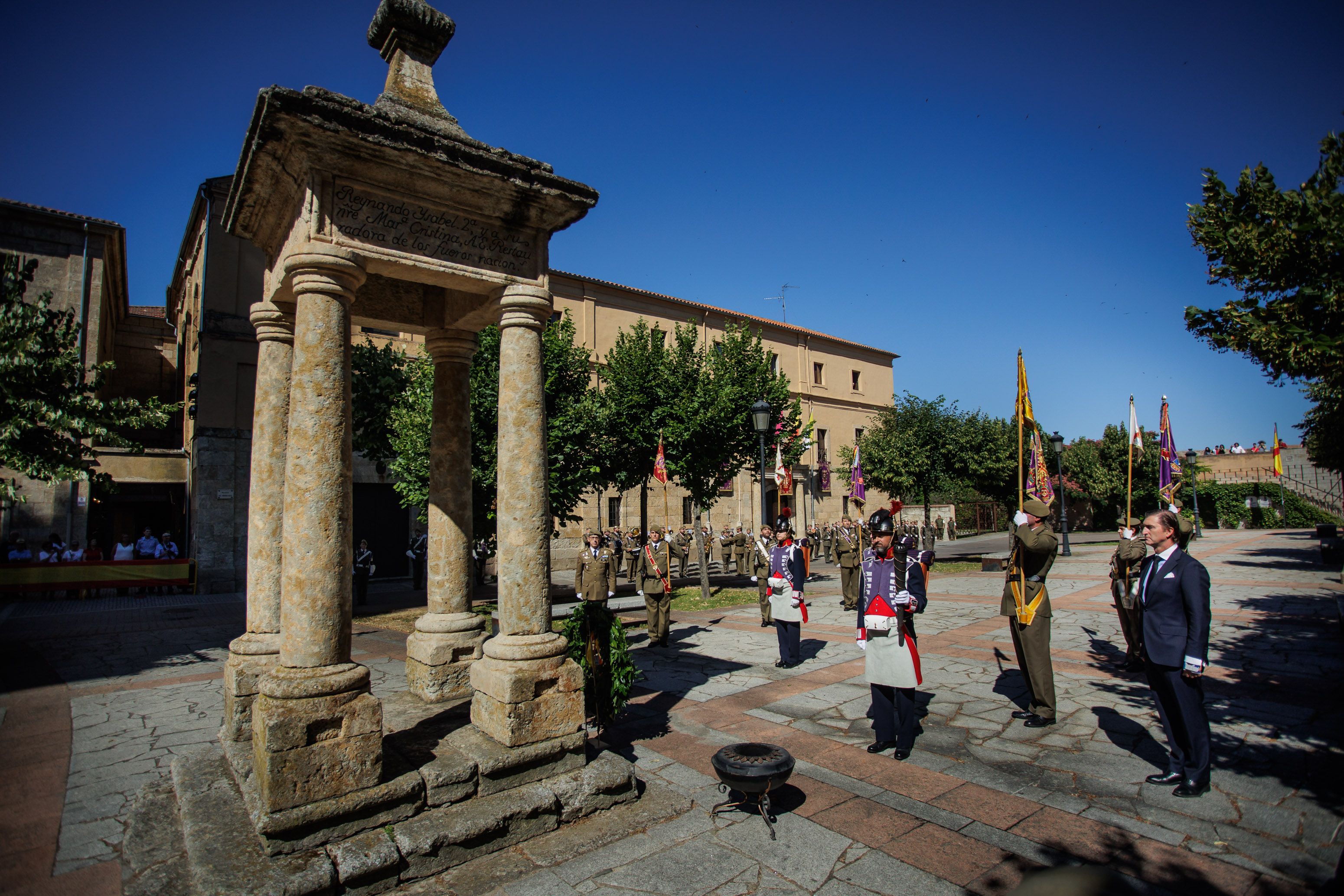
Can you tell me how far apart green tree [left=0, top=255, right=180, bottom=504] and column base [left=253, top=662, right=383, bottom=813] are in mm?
6757

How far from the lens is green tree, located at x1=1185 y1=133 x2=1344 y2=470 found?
5449 millimetres

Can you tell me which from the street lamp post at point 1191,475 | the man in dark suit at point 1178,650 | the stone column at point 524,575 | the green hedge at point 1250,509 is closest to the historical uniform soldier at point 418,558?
the stone column at point 524,575

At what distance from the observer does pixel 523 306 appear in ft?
16.5

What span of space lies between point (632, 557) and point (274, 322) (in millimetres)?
15537

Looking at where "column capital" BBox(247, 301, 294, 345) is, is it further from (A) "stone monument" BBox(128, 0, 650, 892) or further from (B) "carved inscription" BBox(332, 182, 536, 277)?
(B) "carved inscription" BBox(332, 182, 536, 277)

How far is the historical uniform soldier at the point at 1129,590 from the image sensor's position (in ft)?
24.9

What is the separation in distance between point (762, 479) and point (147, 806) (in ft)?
39.6

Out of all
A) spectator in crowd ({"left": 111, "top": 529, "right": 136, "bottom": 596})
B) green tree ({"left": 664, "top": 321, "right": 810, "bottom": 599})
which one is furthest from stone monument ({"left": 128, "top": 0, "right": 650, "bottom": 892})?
spectator in crowd ({"left": 111, "top": 529, "right": 136, "bottom": 596})

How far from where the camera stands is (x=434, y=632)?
6.02 metres

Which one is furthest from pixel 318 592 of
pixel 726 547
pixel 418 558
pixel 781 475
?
pixel 726 547

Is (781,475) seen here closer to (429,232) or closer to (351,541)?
(429,232)

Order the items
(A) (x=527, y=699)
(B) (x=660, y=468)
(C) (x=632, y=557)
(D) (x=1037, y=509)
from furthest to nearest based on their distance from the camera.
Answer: (C) (x=632, y=557) → (B) (x=660, y=468) → (D) (x=1037, y=509) → (A) (x=527, y=699)

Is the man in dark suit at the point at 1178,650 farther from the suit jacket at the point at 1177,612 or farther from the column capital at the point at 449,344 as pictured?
the column capital at the point at 449,344

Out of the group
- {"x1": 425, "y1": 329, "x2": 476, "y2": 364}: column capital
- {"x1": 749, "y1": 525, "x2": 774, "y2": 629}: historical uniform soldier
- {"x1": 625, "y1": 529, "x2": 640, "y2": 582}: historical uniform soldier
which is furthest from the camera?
{"x1": 625, "y1": 529, "x2": 640, "y2": 582}: historical uniform soldier
